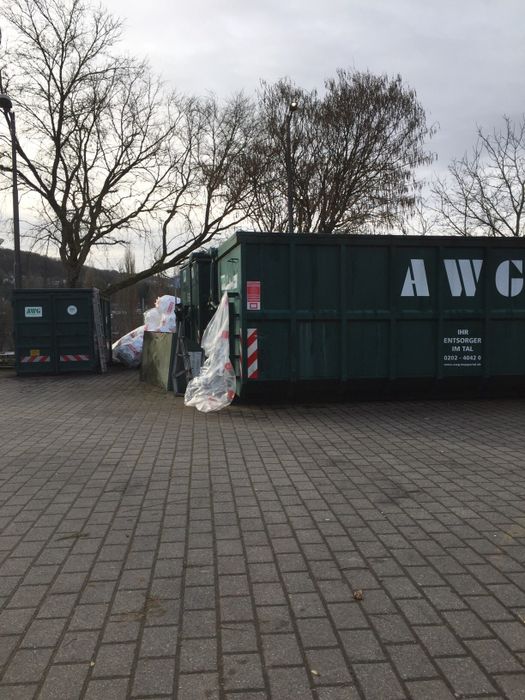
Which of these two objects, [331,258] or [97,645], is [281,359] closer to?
[331,258]

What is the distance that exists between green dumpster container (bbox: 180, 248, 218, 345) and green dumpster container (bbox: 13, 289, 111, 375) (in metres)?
4.51

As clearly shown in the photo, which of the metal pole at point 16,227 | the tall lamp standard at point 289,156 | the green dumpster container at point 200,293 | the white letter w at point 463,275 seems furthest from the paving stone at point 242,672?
the tall lamp standard at point 289,156

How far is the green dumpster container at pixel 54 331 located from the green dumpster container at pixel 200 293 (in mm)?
4508

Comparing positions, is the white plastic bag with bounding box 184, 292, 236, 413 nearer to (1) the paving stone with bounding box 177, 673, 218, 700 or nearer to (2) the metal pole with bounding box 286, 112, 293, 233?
(1) the paving stone with bounding box 177, 673, 218, 700

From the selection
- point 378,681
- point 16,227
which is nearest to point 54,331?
point 16,227

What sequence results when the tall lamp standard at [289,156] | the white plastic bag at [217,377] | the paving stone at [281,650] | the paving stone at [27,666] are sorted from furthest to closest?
the tall lamp standard at [289,156] → the white plastic bag at [217,377] → the paving stone at [281,650] → the paving stone at [27,666]

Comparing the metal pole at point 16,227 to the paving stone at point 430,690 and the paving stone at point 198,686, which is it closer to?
the paving stone at point 198,686

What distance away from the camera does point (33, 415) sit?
9336mm

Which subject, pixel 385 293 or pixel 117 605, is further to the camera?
pixel 385 293

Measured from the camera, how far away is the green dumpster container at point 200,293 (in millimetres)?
11641

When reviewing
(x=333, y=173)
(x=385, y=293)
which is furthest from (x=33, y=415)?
(x=333, y=173)

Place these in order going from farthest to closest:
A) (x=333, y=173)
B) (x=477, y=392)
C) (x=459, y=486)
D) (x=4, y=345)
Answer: (x=4, y=345), (x=333, y=173), (x=477, y=392), (x=459, y=486)

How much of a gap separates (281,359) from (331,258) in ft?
5.78

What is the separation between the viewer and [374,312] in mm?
9758
